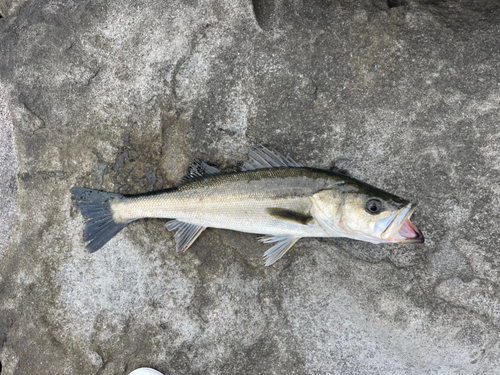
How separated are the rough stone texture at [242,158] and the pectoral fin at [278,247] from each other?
8.5 inches

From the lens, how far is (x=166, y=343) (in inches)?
151

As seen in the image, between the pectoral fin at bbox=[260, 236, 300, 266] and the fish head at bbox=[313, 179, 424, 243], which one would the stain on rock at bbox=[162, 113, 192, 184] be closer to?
the pectoral fin at bbox=[260, 236, 300, 266]

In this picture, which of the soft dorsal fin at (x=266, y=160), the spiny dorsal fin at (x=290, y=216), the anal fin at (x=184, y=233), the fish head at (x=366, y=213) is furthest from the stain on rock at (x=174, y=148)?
the fish head at (x=366, y=213)

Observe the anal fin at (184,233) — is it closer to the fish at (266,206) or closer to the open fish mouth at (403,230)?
the fish at (266,206)

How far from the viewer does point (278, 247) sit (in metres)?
3.64

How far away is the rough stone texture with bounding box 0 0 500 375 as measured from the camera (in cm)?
362

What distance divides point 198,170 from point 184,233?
73cm

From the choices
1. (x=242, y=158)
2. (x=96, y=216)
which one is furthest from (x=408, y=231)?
(x=96, y=216)

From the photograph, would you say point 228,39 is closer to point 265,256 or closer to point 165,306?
point 265,256

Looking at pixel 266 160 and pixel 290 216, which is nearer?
pixel 290 216

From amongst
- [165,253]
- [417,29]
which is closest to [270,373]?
[165,253]

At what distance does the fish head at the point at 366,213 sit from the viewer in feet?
10.5

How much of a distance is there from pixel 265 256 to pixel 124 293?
1.72m

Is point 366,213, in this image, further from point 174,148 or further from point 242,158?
point 174,148
